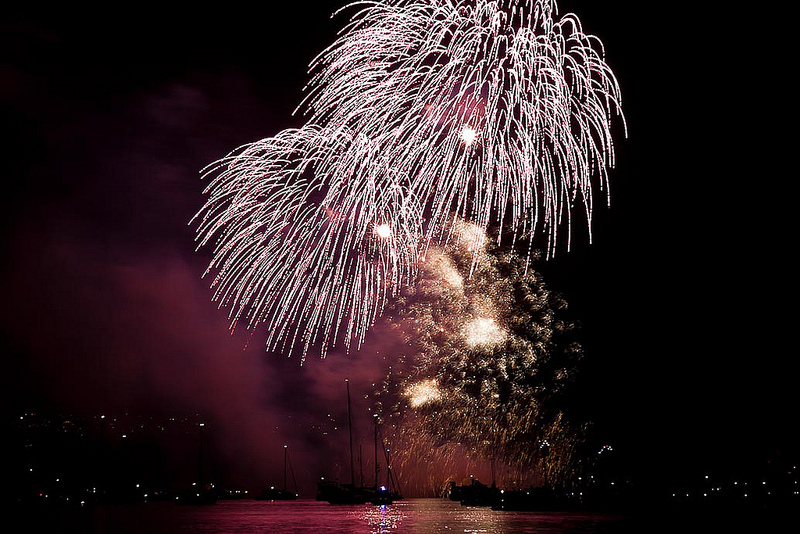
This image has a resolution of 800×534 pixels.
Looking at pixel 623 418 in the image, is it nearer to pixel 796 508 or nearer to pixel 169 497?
pixel 796 508

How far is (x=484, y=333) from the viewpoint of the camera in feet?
92.0

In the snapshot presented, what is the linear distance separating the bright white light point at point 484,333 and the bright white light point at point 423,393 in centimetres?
231

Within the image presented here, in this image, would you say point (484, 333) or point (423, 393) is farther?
point (423, 393)

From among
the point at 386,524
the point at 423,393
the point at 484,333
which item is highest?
the point at 484,333

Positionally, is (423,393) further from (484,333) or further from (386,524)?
(386,524)

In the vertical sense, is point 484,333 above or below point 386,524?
above

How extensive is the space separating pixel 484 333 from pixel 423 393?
11.3 feet

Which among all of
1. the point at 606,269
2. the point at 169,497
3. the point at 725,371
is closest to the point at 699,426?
the point at 725,371

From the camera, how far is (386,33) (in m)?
18.5

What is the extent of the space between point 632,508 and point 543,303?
47.9 ft

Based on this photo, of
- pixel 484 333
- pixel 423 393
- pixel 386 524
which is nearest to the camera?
pixel 484 333

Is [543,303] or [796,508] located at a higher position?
[543,303]

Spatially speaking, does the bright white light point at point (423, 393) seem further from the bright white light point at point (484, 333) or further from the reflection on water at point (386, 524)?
the reflection on water at point (386, 524)

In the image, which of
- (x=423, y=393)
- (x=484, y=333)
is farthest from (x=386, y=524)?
(x=484, y=333)
